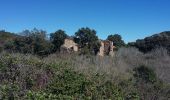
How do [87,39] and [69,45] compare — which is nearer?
[69,45]

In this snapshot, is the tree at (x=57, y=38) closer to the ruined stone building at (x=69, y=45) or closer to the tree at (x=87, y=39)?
the ruined stone building at (x=69, y=45)

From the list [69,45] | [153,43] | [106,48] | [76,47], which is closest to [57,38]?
[69,45]

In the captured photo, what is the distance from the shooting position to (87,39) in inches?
1438

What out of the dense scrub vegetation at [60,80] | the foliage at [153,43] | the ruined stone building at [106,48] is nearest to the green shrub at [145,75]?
the dense scrub vegetation at [60,80]

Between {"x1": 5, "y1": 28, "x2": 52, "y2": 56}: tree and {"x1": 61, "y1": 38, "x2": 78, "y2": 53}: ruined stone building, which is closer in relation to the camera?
{"x1": 5, "y1": 28, "x2": 52, "y2": 56}: tree

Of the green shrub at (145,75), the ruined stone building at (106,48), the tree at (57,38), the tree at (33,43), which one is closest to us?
the green shrub at (145,75)

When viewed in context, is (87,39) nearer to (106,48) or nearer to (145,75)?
(106,48)

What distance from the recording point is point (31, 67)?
16.1 metres

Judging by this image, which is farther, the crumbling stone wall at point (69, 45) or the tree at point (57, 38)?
the tree at point (57, 38)

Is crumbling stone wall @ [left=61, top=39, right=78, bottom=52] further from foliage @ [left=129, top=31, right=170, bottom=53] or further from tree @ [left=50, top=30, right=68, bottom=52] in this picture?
foliage @ [left=129, top=31, right=170, bottom=53]

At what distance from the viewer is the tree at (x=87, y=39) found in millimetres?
36303

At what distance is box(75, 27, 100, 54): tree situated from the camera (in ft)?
119

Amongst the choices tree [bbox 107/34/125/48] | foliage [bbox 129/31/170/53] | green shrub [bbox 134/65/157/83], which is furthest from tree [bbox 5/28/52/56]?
foliage [bbox 129/31/170/53]

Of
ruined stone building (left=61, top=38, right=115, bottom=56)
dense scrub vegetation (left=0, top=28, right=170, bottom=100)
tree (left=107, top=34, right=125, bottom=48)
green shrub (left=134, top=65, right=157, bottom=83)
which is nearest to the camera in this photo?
→ dense scrub vegetation (left=0, top=28, right=170, bottom=100)
